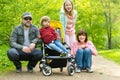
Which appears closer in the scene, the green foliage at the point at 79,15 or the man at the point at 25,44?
the man at the point at 25,44

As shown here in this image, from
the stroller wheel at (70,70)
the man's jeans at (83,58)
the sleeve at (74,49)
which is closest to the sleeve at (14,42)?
the stroller wheel at (70,70)

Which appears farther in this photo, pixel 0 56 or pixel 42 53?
pixel 0 56

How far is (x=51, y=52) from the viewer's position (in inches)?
374

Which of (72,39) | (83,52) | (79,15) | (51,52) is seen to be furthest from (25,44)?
(79,15)

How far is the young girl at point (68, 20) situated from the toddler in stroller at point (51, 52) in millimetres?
954

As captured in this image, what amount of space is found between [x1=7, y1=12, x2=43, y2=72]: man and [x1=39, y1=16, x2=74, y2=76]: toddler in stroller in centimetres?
19

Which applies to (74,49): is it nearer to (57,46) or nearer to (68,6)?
(57,46)

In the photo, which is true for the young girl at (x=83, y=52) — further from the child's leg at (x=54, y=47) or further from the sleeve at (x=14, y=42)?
the sleeve at (x=14, y=42)

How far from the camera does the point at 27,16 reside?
935 centimetres

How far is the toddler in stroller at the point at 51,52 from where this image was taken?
30.0ft

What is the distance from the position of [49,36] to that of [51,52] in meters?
0.40

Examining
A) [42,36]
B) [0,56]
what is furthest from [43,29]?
[0,56]

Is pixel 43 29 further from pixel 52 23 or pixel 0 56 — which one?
pixel 0 56

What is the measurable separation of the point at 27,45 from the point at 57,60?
811 millimetres
